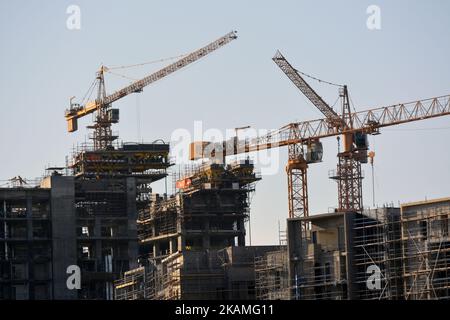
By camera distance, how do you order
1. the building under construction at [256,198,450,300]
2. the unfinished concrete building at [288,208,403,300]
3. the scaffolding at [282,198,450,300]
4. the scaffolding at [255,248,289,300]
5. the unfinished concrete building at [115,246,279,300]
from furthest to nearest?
the unfinished concrete building at [115,246,279,300]
the scaffolding at [255,248,289,300]
the unfinished concrete building at [288,208,403,300]
the building under construction at [256,198,450,300]
the scaffolding at [282,198,450,300]

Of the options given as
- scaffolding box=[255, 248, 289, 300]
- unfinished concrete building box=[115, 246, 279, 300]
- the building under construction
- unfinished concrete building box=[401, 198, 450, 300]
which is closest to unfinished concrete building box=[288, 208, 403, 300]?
the building under construction

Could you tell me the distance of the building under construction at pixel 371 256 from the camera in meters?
119

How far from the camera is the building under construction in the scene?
11912 cm

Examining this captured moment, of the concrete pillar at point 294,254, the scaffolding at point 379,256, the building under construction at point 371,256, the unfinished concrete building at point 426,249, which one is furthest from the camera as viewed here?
the concrete pillar at point 294,254

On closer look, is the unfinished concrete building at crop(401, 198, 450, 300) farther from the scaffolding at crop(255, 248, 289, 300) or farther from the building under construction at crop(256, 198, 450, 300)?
the scaffolding at crop(255, 248, 289, 300)

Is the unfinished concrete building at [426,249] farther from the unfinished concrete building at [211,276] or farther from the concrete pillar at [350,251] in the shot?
the unfinished concrete building at [211,276]

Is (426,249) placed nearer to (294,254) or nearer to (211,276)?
(294,254)

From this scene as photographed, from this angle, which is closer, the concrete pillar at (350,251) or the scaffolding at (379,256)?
the scaffolding at (379,256)

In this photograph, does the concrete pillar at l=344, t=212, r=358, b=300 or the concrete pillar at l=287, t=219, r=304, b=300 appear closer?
the concrete pillar at l=344, t=212, r=358, b=300

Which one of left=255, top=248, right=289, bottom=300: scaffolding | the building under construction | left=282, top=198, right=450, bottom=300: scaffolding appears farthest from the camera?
left=255, top=248, right=289, bottom=300: scaffolding

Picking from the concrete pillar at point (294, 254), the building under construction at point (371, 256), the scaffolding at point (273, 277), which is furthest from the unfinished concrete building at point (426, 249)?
the scaffolding at point (273, 277)
